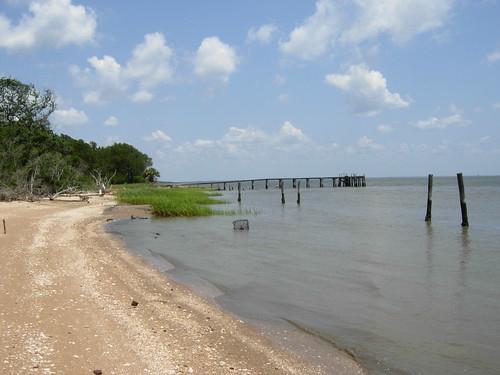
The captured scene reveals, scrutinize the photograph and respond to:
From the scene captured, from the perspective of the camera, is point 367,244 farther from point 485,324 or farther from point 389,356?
point 389,356

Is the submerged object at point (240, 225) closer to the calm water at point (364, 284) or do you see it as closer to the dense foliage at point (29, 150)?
the calm water at point (364, 284)

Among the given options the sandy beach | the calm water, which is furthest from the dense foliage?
the sandy beach

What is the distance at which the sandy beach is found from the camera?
5.74 metres

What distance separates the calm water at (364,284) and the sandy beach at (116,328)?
2.45 ft

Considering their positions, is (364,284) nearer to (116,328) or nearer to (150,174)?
(116,328)

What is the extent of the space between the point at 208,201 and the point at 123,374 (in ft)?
133

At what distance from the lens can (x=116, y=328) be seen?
705 centimetres

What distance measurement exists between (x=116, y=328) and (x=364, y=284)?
6.79 metres

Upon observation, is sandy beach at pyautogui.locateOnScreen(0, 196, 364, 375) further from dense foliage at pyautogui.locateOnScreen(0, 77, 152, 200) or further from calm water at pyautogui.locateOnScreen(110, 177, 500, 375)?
dense foliage at pyautogui.locateOnScreen(0, 77, 152, 200)

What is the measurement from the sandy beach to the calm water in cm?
75

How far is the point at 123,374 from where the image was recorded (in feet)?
17.6

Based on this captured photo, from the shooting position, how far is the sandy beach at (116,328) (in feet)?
18.8

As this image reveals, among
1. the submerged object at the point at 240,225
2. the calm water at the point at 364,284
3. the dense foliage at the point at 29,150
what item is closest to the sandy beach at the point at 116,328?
the calm water at the point at 364,284

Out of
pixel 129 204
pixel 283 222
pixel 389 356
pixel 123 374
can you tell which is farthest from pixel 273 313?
pixel 129 204
